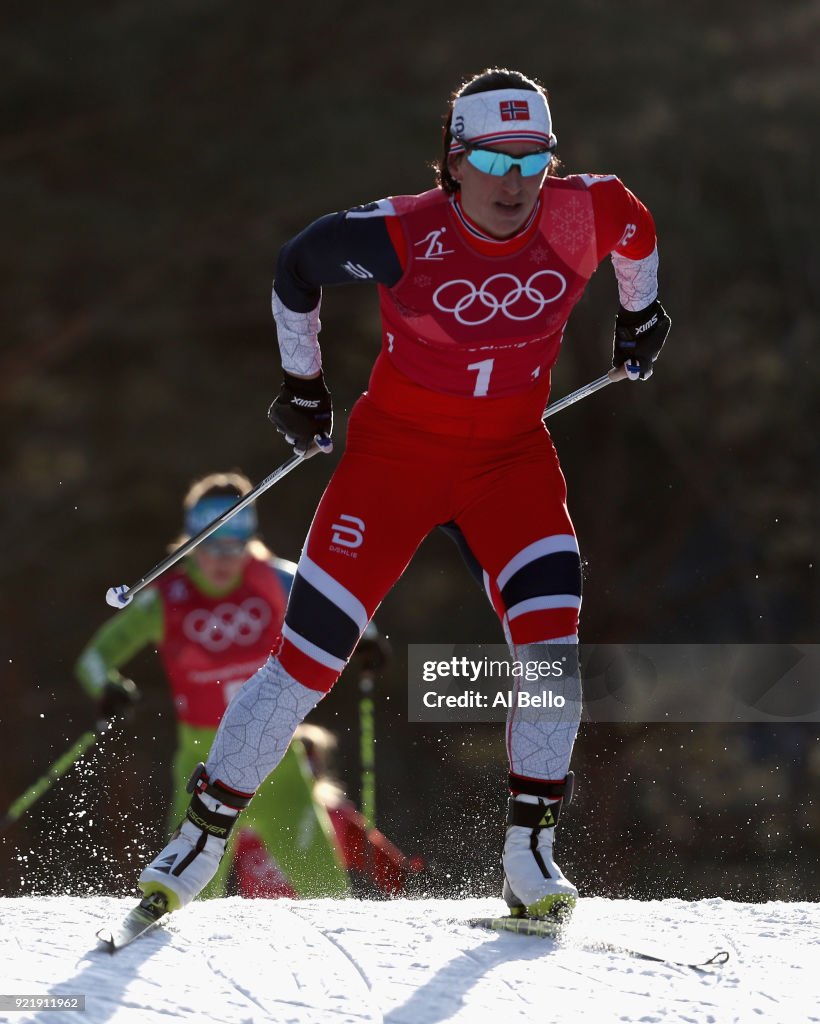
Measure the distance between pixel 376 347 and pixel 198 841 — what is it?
28.8 feet

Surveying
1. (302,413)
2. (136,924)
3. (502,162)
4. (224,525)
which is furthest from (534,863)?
(224,525)

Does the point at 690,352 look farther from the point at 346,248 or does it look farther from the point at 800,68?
the point at 346,248

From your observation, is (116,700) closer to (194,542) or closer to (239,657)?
(239,657)

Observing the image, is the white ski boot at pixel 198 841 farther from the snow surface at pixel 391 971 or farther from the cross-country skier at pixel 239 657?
the cross-country skier at pixel 239 657

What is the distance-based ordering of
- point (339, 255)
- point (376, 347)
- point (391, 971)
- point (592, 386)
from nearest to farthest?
point (391, 971) < point (339, 255) < point (592, 386) < point (376, 347)

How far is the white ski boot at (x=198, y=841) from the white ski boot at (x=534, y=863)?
1.86 ft

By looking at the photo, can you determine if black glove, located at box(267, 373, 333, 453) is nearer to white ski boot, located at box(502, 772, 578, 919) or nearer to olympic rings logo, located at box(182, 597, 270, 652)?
white ski boot, located at box(502, 772, 578, 919)

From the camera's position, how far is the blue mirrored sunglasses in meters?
→ 3.14

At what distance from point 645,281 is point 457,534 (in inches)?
29.9

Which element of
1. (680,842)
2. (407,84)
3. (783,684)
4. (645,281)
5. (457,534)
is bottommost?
(680,842)

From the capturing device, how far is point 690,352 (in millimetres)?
12438

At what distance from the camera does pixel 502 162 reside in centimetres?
314

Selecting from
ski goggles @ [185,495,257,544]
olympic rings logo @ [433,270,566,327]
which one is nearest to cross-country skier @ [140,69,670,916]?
olympic rings logo @ [433,270,566,327]

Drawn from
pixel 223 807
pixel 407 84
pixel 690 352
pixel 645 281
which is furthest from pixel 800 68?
pixel 223 807
